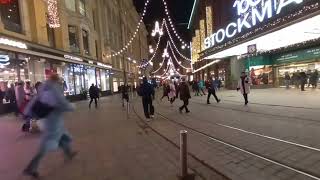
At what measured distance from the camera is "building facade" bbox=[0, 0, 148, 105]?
23891mm

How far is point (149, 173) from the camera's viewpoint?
6672 mm

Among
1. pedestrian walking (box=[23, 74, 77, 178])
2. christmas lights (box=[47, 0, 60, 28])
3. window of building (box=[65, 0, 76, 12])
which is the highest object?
window of building (box=[65, 0, 76, 12])

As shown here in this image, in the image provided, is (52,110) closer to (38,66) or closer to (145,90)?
(145,90)

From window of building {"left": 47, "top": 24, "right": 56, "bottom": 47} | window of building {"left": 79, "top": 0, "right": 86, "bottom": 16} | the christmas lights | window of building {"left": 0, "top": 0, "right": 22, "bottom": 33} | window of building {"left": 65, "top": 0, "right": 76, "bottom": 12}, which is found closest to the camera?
window of building {"left": 0, "top": 0, "right": 22, "bottom": 33}

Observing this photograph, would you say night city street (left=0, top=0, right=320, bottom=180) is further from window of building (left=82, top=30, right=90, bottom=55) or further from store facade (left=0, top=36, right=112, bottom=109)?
window of building (left=82, top=30, right=90, bottom=55)

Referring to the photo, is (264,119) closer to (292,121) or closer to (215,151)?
(292,121)

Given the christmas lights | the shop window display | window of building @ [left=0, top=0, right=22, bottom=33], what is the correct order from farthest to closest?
1. the shop window display
2. the christmas lights
3. window of building @ [left=0, top=0, right=22, bottom=33]

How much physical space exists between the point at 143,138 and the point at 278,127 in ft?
13.1

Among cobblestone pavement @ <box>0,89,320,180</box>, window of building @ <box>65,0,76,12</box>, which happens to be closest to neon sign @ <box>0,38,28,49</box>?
cobblestone pavement @ <box>0,89,320,180</box>

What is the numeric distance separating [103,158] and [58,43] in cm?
2762

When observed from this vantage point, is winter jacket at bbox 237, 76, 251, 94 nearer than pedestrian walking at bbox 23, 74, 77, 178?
No

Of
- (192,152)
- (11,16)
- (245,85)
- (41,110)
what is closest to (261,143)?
(192,152)

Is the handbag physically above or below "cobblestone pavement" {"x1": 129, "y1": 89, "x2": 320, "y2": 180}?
above

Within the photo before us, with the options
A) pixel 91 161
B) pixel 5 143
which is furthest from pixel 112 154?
pixel 5 143
